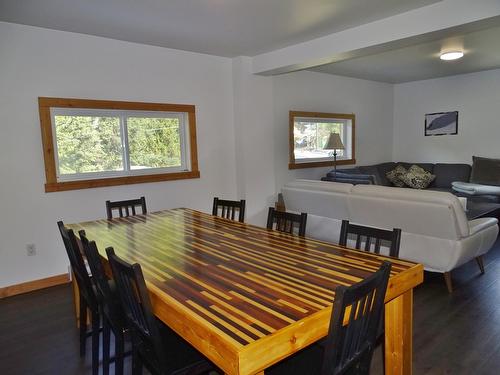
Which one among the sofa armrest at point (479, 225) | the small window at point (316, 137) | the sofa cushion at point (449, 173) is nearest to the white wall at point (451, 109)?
the sofa cushion at point (449, 173)

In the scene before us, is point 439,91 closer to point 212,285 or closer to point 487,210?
point 487,210

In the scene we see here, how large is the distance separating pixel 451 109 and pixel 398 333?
6.25 metres

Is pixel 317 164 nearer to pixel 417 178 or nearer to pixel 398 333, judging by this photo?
pixel 417 178

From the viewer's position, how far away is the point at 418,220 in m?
3.06

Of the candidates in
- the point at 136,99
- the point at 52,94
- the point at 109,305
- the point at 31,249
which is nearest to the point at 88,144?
the point at 52,94

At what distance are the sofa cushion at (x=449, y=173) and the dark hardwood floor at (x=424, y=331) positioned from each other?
3204 millimetres

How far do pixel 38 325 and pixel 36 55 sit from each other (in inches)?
97.4

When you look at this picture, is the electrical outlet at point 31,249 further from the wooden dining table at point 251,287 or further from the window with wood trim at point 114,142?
the wooden dining table at point 251,287

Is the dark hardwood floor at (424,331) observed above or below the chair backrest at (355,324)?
below

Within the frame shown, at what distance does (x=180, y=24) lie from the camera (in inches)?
137

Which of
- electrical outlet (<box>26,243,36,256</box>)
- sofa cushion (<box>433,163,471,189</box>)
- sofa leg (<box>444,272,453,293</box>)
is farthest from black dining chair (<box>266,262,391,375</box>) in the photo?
sofa cushion (<box>433,163,471,189</box>)

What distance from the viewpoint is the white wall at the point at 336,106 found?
556 centimetres

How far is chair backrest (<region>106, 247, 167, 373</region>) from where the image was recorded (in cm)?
140

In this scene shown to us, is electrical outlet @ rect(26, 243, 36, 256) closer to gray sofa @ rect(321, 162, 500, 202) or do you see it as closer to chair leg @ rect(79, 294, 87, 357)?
chair leg @ rect(79, 294, 87, 357)
